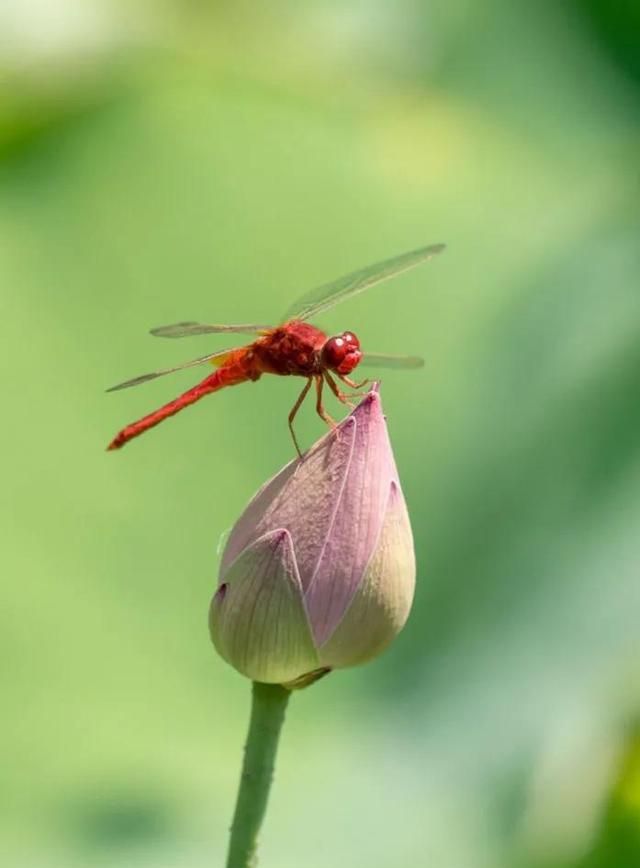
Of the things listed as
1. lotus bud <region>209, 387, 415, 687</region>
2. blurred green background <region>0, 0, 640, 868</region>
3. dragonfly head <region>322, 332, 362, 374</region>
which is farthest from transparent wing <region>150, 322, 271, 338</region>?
lotus bud <region>209, 387, 415, 687</region>

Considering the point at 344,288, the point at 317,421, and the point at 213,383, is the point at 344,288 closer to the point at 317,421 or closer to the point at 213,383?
the point at 213,383

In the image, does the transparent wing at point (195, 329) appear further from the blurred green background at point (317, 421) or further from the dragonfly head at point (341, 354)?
the blurred green background at point (317, 421)

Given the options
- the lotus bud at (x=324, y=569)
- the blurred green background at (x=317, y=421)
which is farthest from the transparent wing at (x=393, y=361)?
the lotus bud at (x=324, y=569)

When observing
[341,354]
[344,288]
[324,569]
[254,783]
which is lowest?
[254,783]

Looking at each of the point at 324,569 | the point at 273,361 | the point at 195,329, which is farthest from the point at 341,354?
the point at 324,569

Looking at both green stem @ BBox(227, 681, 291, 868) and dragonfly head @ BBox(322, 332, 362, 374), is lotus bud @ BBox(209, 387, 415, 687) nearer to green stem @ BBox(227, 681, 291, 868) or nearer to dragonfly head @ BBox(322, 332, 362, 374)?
green stem @ BBox(227, 681, 291, 868)

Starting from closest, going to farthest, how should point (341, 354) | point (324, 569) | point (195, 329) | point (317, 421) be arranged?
point (324, 569) → point (341, 354) → point (195, 329) → point (317, 421)
